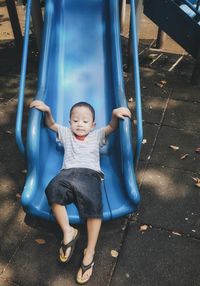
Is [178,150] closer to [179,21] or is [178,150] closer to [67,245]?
[67,245]

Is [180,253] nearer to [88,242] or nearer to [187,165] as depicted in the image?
[88,242]

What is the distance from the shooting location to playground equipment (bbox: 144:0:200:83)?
512cm

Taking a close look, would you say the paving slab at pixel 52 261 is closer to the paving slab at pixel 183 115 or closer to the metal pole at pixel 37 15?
the paving slab at pixel 183 115

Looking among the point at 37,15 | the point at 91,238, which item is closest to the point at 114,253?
the point at 91,238

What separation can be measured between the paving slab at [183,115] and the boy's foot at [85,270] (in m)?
2.45

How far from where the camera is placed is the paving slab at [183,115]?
459cm

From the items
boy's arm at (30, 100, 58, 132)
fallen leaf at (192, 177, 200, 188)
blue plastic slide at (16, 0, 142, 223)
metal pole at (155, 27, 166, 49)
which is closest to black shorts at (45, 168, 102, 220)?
blue plastic slide at (16, 0, 142, 223)

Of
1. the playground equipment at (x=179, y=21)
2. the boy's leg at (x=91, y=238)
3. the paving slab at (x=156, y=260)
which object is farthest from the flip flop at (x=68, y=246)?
the playground equipment at (x=179, y=21)

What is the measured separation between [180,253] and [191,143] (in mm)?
1713

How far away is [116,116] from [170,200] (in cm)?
107

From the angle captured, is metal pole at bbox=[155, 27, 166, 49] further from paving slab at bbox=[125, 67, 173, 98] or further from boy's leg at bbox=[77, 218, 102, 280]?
boy's leg at bbox=[77, 218, 102, 280]

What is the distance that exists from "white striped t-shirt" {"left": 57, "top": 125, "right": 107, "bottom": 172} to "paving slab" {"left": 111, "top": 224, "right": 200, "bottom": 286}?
76 cm

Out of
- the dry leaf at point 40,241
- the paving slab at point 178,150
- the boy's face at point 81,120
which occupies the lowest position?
the dry leaf at point 40,241

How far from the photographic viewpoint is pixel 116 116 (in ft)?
10.7
